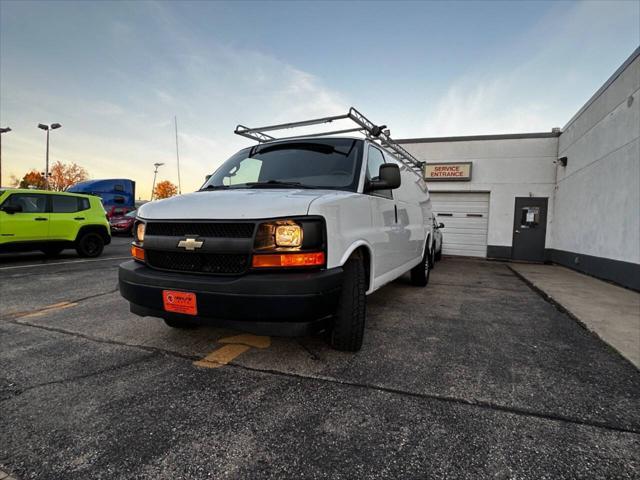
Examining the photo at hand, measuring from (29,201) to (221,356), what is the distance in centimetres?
789

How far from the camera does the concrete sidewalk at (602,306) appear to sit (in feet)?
11.1

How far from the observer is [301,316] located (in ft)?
7.23

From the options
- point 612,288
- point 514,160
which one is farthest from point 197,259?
point 514,160

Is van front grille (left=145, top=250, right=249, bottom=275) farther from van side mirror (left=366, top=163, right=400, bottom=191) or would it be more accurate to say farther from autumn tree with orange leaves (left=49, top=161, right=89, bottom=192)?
autumn tree with orange leaves (left=49, top=161, right=89, bottom=192)

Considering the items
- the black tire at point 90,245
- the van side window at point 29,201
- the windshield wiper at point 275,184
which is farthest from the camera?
the black tire at point 90,245

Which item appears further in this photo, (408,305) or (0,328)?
(408,305)

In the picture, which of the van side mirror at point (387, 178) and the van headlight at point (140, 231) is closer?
the van headlight at point (140, 231)

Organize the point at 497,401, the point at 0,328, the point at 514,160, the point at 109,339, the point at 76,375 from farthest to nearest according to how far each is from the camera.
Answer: the point at 514,160
the point at 0,328
the point at 109,339
the point at 76,375
the point at 497,401

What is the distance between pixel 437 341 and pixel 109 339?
302 cm

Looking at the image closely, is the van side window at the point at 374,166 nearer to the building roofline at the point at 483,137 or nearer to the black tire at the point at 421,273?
the black tire at the point at 421,273

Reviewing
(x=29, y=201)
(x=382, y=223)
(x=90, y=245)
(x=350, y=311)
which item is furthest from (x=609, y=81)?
(x=29, y=201)

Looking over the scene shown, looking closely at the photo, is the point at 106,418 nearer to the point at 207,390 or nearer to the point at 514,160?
the point at 207,390

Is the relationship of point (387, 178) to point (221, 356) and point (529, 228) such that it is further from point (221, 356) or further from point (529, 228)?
point (529, 228)

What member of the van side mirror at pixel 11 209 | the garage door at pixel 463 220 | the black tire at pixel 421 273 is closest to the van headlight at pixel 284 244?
the black tire at pixel 421 273
